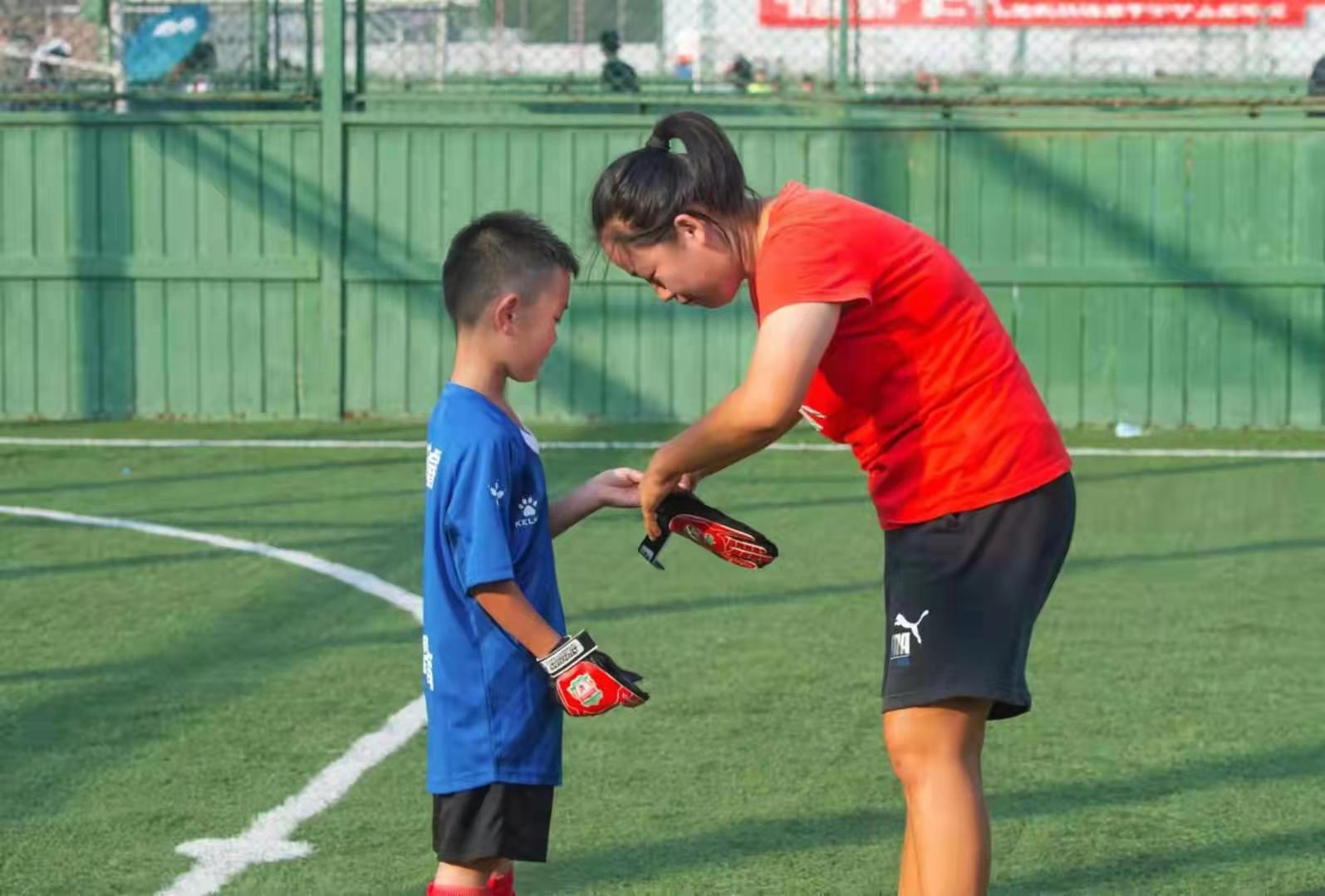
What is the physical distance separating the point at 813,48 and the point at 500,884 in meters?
11.2

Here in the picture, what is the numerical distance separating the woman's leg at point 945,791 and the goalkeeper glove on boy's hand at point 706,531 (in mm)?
396

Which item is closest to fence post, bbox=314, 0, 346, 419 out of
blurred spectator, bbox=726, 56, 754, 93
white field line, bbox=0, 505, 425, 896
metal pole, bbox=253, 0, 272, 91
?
metal pole, bbox=253, 0, 272, 91

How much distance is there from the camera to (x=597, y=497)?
12.1 ft

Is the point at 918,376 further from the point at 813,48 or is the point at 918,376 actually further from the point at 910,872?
the point at 813,48

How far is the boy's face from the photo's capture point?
3439 millimetres

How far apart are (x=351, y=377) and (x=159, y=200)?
163cm

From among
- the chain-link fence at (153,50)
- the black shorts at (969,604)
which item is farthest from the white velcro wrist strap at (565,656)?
the chain-link fence at (153,50)

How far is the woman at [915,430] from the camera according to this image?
337cm

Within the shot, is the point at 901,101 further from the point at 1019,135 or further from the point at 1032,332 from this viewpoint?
the point at 1032,332

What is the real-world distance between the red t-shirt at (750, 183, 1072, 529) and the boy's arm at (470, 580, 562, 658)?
0.60m

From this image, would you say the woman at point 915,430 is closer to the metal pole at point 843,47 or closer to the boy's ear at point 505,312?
the boy's ear at point 505,312

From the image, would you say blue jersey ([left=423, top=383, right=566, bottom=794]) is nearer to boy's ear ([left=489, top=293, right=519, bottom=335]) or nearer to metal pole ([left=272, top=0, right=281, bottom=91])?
boy's ear ([left=489, top=293, right=519, bottom=335])

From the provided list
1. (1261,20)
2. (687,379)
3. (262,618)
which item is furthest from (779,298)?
(1261,20)

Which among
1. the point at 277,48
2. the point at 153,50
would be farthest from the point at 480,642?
the point at 153,50
